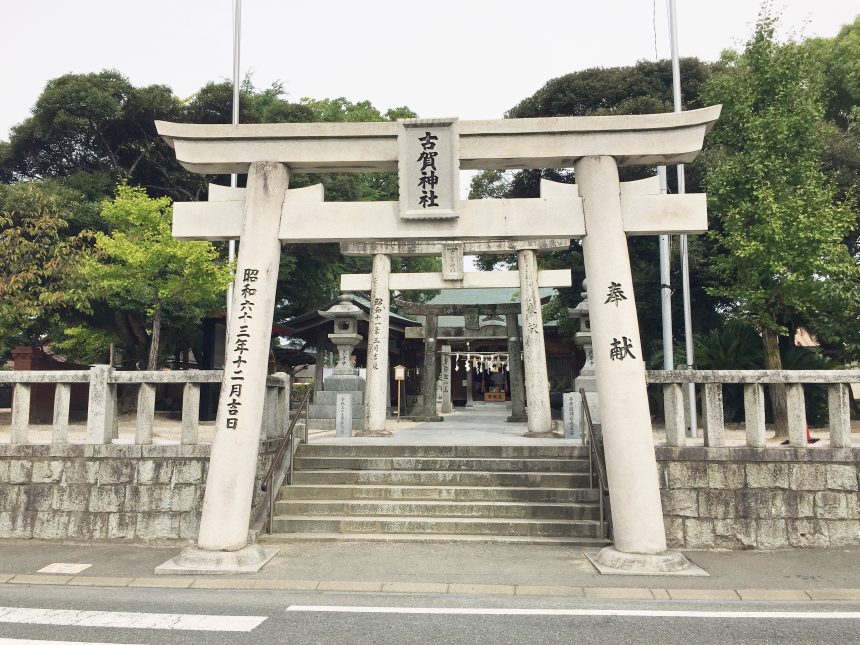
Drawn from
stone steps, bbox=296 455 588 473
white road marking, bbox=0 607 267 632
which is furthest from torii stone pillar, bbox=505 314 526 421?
white road marking, bbox=0 607 267 632

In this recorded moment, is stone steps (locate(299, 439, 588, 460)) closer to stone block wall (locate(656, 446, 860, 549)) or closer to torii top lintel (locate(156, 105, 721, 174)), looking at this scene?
stone block wall (locate(656, 446, 860, 549))

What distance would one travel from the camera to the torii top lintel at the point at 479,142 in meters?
7.56

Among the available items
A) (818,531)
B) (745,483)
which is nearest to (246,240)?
(745,483)

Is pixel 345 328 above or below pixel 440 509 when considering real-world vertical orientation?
above

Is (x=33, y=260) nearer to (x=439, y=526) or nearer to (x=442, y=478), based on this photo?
(x=442, y=478)

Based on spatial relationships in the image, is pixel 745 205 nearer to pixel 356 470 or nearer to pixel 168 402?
pixel 356 470

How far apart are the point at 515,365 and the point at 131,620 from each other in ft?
46.5

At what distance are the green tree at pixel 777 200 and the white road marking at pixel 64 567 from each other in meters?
13.0

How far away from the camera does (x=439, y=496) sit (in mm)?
8727

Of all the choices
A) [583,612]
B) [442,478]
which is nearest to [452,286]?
[442,478]

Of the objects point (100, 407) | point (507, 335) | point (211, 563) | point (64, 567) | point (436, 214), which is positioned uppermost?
point (436, 214)

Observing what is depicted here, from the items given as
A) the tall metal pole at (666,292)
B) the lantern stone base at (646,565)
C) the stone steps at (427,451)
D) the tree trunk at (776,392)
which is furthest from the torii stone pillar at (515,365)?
the lantern stone base at (646,565)

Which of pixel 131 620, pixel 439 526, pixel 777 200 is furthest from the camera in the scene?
pixel 777 200

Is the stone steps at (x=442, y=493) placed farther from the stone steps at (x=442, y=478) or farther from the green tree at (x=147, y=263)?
the green tree at (x=147, y=263)
